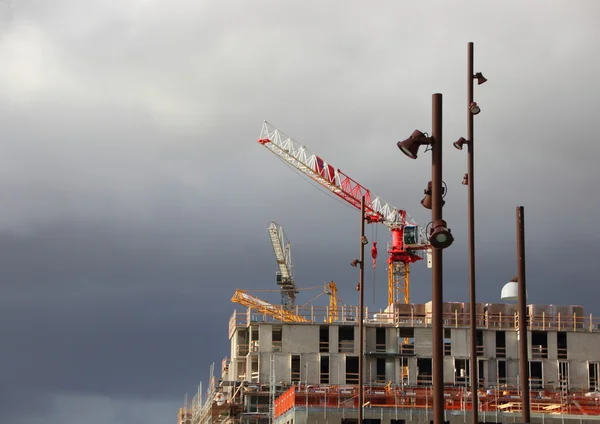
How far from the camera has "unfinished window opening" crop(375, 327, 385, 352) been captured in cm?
12375

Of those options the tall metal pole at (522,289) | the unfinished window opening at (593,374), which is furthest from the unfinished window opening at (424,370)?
the tall metal pole at (522,289)

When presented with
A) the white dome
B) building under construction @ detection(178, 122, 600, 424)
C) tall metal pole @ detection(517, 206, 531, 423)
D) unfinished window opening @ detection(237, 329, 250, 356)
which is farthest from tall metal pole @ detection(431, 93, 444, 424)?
unfinished window opening @ detection(237, 329, 250, 356)

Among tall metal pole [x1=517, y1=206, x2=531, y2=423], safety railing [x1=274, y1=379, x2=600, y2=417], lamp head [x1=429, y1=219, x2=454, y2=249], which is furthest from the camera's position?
safety railing [x1=274, y1=379, x2=600, y2=417]

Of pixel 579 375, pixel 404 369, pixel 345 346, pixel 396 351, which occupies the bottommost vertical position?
pixel 579 375

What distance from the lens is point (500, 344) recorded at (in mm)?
124562

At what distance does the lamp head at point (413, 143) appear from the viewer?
87.4 feet

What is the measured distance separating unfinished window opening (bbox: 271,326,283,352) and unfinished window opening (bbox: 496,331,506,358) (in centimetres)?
2297

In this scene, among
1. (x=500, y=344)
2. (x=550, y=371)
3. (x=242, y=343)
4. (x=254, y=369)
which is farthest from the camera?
(x=242, y=343)

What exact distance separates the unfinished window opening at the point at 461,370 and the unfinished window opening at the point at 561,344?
10042mm

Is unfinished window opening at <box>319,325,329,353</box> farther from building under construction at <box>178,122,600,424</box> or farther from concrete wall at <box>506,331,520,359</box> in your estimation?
concrete wall at <box>506,331,520,359</box>

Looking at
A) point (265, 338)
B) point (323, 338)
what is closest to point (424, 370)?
point (323, 338)

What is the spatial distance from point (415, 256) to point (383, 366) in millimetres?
39284

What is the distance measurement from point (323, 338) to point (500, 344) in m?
19.0

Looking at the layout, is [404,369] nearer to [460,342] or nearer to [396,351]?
[396,351]
